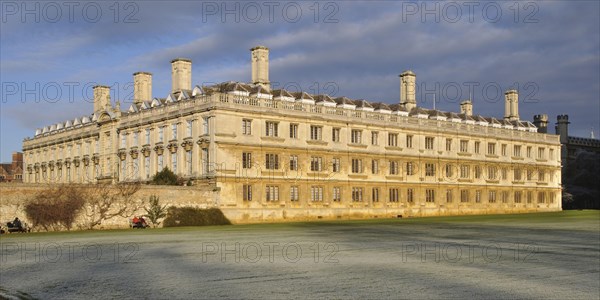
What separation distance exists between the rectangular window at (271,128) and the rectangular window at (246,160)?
2625 millimetres

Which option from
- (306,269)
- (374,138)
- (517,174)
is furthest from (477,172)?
(306,269)

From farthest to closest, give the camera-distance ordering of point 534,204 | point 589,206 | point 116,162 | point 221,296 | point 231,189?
point 589,206 → point 534,204 → point 116,162 → point 231,189 → point 221,296

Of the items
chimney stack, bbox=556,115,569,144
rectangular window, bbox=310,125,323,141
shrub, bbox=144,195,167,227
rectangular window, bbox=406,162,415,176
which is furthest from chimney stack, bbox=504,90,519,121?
shrub, bbox=144,195,167,227

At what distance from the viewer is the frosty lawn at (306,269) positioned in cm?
1404

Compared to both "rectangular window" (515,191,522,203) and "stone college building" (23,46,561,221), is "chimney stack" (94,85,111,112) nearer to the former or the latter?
"stone college building" (23,46,561,221)

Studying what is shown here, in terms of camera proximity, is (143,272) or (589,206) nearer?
(143,272)

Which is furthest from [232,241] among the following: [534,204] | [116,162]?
[534,204]

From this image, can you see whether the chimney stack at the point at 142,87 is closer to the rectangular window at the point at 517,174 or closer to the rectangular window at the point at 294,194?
the rectangular window at the point at 294,194

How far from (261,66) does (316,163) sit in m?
9.79

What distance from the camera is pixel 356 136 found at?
6206 cm

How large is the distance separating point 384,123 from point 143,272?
48.8m

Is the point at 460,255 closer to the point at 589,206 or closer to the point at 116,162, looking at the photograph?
the point at 116,162

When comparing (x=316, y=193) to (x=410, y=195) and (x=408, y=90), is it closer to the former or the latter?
(x=410, y=195)

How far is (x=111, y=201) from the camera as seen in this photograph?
1794 inches
